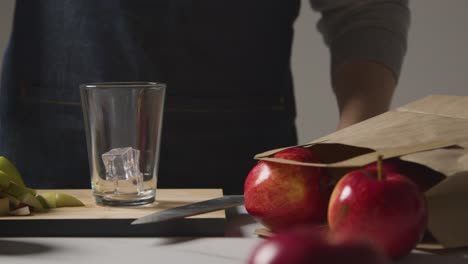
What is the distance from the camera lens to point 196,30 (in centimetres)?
123

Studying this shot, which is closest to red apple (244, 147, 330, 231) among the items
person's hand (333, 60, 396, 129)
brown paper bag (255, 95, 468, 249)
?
brown paper bag (255, 95, 468, 249)

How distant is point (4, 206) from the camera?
0.79 meters

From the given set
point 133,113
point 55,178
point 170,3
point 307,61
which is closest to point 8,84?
point 55,178

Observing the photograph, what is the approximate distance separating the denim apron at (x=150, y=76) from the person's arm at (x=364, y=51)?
12 centimetres

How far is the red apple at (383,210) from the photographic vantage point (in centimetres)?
61

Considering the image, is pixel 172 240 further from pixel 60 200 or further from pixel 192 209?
pixel 60 200

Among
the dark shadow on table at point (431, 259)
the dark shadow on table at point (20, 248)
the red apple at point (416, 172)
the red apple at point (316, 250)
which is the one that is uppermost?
the red apple at point (316, 250)

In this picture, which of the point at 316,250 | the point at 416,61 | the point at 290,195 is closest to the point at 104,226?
the point at 290,195

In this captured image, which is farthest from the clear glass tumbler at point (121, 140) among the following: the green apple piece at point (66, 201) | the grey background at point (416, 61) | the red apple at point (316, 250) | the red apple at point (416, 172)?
the grey background at point (416, 61)

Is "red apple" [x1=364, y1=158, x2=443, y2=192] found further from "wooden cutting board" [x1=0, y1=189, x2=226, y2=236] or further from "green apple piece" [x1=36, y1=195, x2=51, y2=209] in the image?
"green apple piece" [x1=36, y1=195, x2=51, y2=209]

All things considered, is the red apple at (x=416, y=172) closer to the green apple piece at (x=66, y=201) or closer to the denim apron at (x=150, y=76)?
the green apple piece at (x=66, y=201)

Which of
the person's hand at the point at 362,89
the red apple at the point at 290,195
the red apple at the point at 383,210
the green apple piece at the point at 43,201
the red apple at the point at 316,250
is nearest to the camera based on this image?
the red apple at the point at 316,250

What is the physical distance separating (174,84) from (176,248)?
22.0 inches

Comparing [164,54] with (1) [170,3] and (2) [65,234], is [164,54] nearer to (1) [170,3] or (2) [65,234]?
(1) [170,3]
